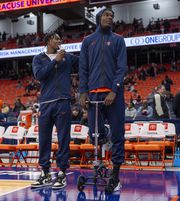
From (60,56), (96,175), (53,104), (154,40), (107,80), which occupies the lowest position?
(96,175)

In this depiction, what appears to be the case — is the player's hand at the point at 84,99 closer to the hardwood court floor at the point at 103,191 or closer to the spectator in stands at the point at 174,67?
the hardwood court floor at the point at 103,191

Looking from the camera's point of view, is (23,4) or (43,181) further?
(23,4)

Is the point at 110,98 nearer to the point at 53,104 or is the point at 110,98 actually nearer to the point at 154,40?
the point at 53,104

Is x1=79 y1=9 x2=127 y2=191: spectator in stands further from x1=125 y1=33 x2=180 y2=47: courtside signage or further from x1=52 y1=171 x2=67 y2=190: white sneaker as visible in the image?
x1=125 y1=33 x2=180 y2=47: courtside signage

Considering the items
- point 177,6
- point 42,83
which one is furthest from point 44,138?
point 177,6

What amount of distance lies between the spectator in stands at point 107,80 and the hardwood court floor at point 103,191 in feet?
0.85

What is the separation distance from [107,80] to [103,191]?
1.25 meters

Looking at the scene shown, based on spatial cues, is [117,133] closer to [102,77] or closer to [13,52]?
[102,77]

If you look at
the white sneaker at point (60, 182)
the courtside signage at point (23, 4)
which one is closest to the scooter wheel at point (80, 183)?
the white sneaker at point (60, 182)

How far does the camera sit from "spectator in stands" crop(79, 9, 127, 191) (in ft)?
14.8

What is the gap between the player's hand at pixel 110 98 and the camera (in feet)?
14.4

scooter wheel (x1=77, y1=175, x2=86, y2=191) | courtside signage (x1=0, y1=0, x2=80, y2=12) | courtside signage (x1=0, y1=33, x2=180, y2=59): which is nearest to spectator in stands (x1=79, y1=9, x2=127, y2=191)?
scooter wheel (x1=77, y1=175, x2=86, y2=191)

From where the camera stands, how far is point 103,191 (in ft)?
14.9

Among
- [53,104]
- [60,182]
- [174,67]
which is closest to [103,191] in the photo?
[60,182]
